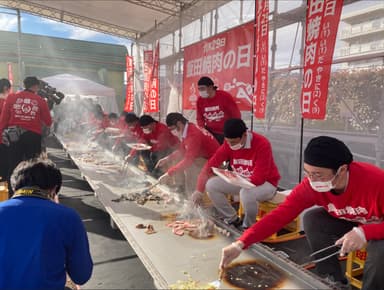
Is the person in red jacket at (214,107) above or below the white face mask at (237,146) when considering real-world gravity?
above

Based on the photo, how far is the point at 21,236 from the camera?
5.17 feet

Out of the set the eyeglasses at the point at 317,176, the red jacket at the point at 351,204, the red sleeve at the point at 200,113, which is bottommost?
the red jacket at the point at 351,204

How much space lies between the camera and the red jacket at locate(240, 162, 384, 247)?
7.00 feet

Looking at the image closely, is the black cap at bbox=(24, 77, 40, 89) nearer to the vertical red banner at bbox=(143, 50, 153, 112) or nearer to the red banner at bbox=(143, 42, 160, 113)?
the red banner at bbox=(143, 42, 160, 113)

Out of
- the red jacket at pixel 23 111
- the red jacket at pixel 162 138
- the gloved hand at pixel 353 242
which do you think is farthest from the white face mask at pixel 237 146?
the red jacket at pixel 23 111

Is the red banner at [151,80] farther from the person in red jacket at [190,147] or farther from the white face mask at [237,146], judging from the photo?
the white face mask at [237,146]

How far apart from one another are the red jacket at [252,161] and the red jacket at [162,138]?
2217 millimetres

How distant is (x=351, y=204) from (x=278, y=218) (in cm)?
52

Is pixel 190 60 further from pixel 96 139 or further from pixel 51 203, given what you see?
pixel 51 203

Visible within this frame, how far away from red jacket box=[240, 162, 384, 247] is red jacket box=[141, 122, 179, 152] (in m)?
3.88

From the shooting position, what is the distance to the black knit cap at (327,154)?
203 cm

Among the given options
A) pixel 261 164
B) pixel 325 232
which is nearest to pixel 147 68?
pixel 261 164

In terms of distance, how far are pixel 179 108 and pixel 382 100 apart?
20.5 feet

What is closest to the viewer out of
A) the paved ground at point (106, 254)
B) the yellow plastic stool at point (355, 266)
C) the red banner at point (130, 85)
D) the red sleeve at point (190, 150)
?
the yellow plastic stool at point (355, 266)
